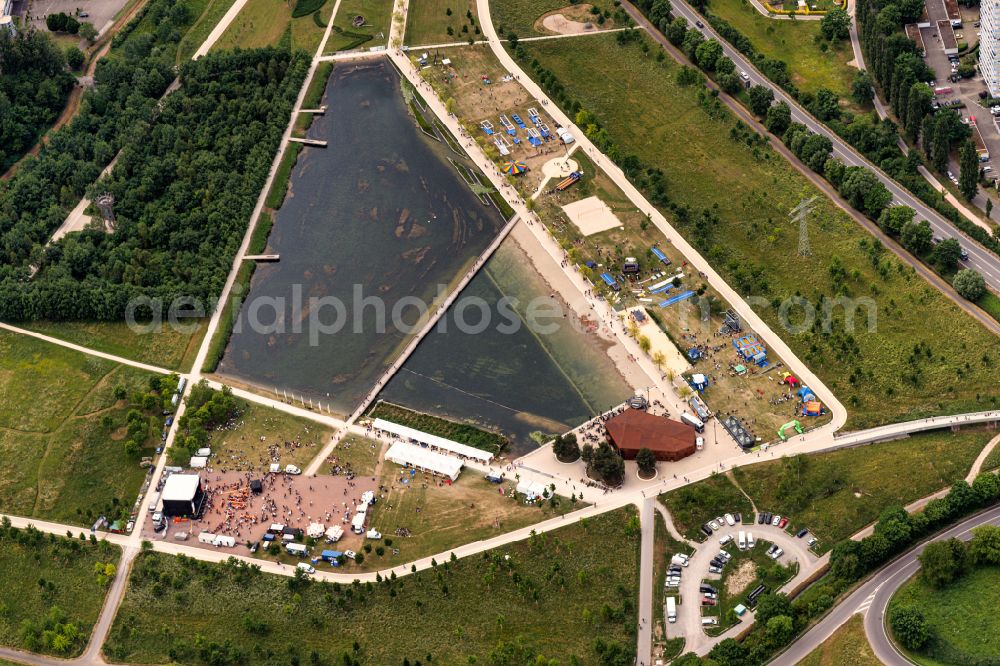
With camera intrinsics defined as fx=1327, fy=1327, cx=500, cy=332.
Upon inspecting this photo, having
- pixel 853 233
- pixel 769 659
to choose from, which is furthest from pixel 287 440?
pixel 853 233

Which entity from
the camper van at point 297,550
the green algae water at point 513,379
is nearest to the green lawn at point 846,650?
the green algae water at point 513,379

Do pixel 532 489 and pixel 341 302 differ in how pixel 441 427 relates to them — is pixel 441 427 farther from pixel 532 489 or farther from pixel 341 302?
pixel 341 302

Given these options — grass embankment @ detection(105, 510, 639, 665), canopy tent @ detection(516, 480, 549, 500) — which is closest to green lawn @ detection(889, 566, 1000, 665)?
grass embankment @ detection(105, 510, 639, 665)

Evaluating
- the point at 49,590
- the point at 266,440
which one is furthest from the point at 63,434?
the point at 266,440

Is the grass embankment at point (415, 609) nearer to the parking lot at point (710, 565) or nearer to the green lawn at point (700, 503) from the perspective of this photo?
the parking lot at point (710, 565)

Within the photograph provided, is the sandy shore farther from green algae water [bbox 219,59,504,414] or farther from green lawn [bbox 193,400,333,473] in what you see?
green lawn [bbox 193,400,333,473]

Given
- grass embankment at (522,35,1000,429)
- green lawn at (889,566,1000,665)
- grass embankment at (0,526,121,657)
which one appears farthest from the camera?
grass embankment at (522,35,1000,429)
